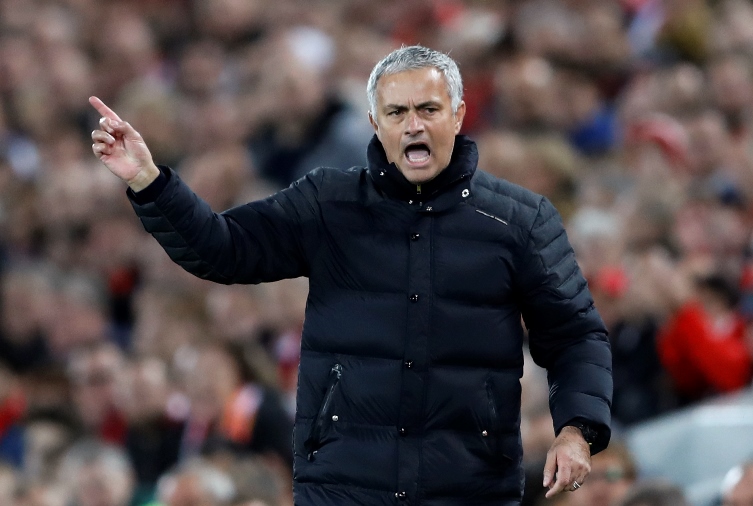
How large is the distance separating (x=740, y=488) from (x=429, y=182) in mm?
2218

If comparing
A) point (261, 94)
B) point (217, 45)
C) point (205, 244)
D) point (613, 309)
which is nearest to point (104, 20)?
point (217, 45)

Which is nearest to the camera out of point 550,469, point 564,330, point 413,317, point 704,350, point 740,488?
point 550,469

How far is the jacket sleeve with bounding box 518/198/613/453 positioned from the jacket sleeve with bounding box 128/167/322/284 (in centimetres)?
58

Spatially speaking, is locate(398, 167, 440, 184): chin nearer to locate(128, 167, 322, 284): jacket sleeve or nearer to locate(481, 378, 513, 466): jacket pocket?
locate(128, 167, 322, 284): jacket sleeve

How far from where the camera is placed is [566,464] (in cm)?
371

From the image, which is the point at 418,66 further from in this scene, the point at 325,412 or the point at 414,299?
the point at 325,412

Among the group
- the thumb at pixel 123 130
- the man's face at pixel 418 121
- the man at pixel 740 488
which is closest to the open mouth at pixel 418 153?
the man's face at pixel 418 121

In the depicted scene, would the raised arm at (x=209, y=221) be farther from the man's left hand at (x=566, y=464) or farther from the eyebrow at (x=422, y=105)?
the man's left hand at (x=566, y=464)

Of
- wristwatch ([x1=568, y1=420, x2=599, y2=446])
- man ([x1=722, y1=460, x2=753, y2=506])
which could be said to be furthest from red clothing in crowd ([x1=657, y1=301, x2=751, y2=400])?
wristwatch ([x1=568, y1=420, x2=599, y2=446])

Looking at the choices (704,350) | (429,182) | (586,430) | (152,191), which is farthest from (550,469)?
(704,350)

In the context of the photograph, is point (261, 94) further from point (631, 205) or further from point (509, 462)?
point (509, 462)

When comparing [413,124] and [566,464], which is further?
[413,124]

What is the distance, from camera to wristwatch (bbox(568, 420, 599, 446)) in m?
3.83

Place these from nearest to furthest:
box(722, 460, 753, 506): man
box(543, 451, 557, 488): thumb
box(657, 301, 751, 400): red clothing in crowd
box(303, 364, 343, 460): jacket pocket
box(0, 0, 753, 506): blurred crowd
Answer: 1. box(543, 451, 557, 488): thumb
2. box(303, 364, 343, 460): jacket pocket
3. box(722, 460, 753, 506): man
4. box(657, 301, 751, 400): red clothing in crowd
5. box(0, 0, 753, 506): blurred crowd
